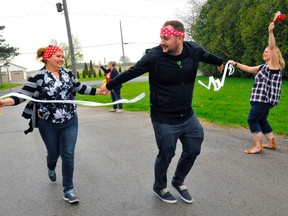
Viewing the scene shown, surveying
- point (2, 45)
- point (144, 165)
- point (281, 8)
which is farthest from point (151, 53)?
point (2, 45)

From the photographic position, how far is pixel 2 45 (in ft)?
149

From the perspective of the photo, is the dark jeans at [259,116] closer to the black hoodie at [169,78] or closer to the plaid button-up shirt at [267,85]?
the plaid button-up shirt at [267,85]

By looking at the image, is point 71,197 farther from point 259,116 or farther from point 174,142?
point 259,116

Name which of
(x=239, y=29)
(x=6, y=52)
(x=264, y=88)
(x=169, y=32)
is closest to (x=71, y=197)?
(x=169, y=32)

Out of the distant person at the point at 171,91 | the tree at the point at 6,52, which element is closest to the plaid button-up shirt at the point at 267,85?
the distant person at the point at 171,91

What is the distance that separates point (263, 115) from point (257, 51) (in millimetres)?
18141

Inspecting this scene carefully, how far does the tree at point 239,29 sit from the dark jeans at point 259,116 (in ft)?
50.9

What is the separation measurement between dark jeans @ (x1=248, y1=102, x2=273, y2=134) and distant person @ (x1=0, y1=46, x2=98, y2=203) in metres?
2.89

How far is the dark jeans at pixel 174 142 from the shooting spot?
11.3 ft

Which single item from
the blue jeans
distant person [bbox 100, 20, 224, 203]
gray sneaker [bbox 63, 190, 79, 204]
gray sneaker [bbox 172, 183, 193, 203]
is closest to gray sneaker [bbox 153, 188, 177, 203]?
distant person [bbox 100, 20, 224, 203]

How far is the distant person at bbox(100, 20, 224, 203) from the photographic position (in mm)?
3311

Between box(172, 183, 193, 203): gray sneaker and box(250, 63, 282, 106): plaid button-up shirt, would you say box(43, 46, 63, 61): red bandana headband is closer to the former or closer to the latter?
box(172, 183, 193, 203): gray sneaker

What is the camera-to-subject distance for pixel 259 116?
5.13 metres

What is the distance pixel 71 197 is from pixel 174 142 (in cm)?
137
